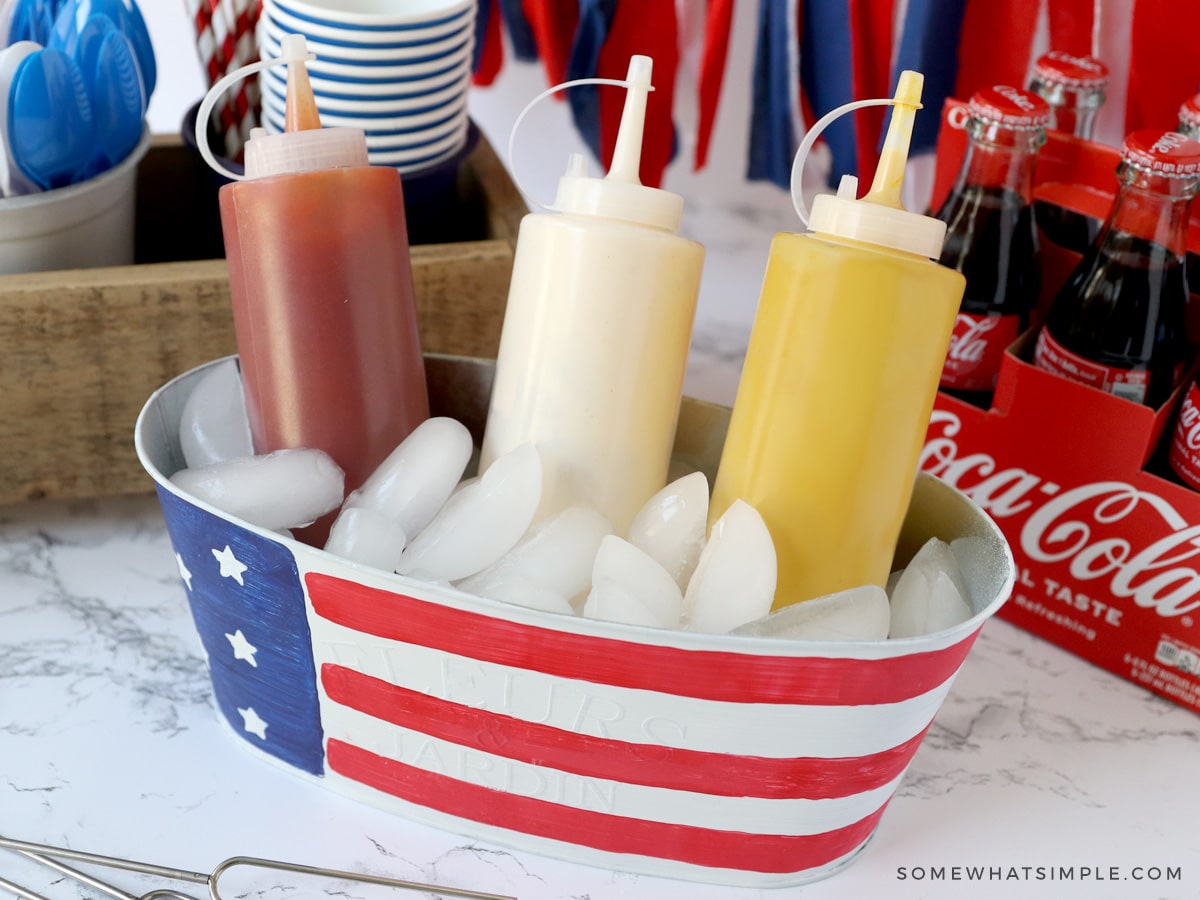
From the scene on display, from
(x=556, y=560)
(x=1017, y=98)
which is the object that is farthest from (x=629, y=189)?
(x=1017, y=98)

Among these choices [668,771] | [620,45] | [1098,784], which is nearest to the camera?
[668,771]

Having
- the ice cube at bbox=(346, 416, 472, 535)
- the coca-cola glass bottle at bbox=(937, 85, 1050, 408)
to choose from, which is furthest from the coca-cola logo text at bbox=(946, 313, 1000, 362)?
the ice cube at bbox=(346, 416, 472, 535)

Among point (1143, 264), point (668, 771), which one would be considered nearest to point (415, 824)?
point (668, 771)

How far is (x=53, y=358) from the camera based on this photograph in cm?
60

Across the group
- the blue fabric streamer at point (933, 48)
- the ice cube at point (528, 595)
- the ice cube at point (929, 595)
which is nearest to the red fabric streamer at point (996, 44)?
the blue fabric streamer at point (933, 48)

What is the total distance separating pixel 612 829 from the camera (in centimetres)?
49

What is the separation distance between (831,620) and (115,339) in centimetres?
42

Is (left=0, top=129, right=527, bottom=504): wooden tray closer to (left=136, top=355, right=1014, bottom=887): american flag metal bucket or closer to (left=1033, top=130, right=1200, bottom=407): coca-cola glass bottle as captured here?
(left=136, top=355, right=1014, bottom=887): american flag metal bucket

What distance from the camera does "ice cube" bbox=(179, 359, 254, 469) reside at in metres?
0.53

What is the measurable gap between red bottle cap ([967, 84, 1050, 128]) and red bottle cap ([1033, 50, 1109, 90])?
10 centimetres

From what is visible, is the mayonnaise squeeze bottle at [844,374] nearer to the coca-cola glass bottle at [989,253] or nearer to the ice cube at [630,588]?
the ice cube at [630,588]

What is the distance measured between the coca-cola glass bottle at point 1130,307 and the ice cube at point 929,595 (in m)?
0.18

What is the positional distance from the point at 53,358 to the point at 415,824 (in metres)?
0.32

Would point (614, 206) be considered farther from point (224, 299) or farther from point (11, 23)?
point (11, 23)
